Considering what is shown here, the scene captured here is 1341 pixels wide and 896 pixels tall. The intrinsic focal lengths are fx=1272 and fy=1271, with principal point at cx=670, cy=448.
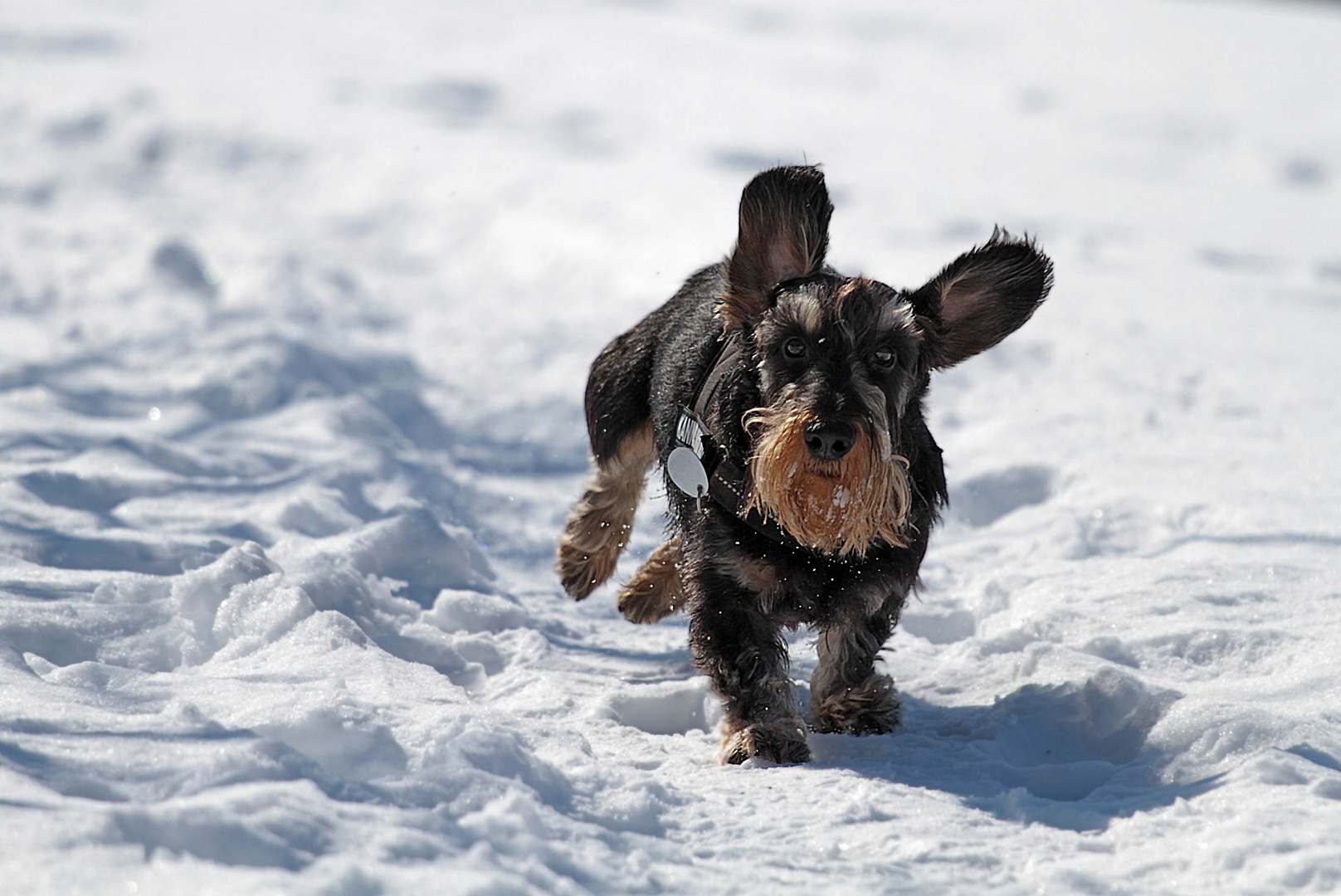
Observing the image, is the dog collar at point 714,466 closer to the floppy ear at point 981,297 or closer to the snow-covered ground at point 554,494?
the floppy ear at point 981,297

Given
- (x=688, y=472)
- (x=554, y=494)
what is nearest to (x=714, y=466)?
(x=688, y=472)

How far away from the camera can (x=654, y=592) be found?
15.7 feet

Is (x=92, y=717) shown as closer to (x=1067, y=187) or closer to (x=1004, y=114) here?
(x=1067, y=187)

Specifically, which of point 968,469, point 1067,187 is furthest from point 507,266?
point 1067,187

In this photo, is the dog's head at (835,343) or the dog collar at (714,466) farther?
the dog collar at (714,466)

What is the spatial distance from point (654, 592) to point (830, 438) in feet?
5.85

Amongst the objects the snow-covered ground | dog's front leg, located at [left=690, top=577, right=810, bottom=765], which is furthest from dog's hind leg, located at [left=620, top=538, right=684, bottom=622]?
dog's front leg, located at [left=690, top=577, right=810, bottom=765]

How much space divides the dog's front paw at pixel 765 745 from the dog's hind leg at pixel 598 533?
1464 millimetres

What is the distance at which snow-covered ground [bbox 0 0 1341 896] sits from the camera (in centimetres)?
283

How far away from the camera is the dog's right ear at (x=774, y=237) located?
3641 millimetres

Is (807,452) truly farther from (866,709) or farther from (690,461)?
(866,709)

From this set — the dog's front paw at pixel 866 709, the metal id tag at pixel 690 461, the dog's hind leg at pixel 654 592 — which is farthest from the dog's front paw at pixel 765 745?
the dog's hind leg at pixel 654 592

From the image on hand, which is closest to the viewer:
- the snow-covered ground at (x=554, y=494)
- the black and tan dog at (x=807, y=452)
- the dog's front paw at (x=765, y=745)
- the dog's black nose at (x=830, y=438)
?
the snow-covered ground at (x=554, y=494)

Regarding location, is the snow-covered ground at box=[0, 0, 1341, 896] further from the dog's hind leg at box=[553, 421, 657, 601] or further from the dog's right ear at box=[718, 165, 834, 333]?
the dog's right ear at box=[718, 165, 834, 333]
